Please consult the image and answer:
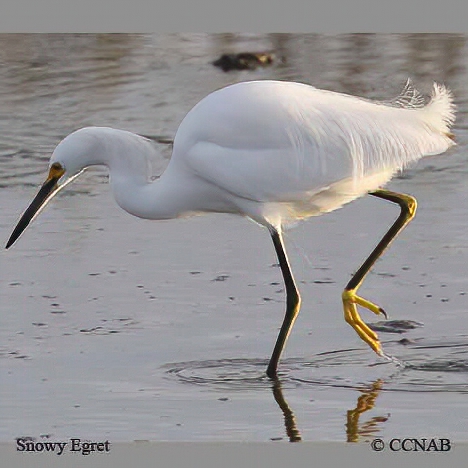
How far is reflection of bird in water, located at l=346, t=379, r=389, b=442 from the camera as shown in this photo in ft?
19.3

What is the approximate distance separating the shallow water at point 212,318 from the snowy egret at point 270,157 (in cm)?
30

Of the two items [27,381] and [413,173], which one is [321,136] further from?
[413,173]

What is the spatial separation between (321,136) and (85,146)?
3.74ft

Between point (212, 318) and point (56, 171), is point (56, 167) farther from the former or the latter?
point (212, 318)

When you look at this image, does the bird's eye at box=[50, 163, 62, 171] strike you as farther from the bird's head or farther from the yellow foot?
the yellow foot

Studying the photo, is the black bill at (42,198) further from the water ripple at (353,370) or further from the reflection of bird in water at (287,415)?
the reflection of bird in water at (287,415)

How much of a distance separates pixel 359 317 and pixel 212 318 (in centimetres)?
85

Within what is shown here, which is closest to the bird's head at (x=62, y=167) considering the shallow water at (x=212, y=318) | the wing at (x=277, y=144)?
the wing at (x=277, y=144)

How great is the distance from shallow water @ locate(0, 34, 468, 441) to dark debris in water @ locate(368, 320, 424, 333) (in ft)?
0.05

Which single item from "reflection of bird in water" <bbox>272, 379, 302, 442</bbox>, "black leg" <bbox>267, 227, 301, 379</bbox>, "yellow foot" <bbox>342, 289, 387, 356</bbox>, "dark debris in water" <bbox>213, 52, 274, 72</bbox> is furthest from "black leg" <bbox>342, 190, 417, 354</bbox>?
"dark debris in water" <bbox>213, 52, 274, 72</bbox>

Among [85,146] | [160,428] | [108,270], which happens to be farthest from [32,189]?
[160,428]

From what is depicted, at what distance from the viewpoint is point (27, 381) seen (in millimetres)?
6508

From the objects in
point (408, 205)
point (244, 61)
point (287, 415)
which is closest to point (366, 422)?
point (287, 415)

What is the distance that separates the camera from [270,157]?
6664mm
